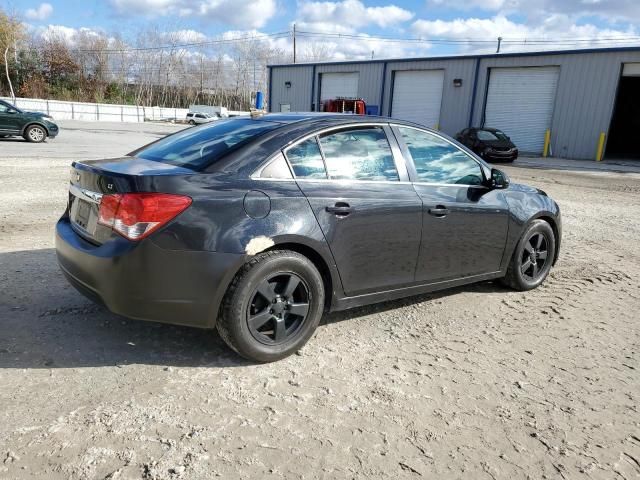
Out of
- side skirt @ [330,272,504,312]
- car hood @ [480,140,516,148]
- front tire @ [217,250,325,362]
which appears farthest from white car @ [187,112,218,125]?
front tire @ [217,250,325,362]

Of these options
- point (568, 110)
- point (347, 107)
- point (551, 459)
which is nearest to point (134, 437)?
point (551, 459)

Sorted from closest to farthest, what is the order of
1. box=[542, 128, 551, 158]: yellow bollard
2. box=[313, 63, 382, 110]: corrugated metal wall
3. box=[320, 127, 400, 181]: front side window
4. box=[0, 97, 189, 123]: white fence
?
1. box=[320, 127, 400, 181]: front side window
2. box=[542, 128, 551, 158]: yellow bollard
3. box=[313, 63, 382, 110]: corrugated metal wall
4. box=[0, 97, 189, 123]: white fence

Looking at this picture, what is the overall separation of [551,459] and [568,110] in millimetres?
27124

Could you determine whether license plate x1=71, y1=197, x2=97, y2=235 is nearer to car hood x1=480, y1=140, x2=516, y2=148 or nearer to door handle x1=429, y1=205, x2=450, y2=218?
door handle x1=429, y1=205, x2=450, y2=218

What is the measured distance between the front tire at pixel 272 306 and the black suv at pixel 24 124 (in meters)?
19.0

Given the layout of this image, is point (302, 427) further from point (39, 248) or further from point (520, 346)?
point (39, 248)

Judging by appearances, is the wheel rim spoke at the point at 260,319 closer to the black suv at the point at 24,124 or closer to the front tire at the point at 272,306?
the front tire at the point at 272,306

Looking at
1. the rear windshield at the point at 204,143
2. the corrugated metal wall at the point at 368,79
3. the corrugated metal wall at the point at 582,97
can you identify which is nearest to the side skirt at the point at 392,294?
the rear windshield at the point at 204,143

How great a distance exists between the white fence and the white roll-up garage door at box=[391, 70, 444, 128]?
3226cm

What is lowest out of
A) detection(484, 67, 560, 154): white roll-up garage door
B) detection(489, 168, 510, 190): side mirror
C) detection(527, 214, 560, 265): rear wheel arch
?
detection(527, 214, 560, 265): rear wheel arch

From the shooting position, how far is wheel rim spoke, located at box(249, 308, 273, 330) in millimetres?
3336

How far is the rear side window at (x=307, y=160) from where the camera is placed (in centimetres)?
355

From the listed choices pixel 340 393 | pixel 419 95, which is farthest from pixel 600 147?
pixel 340 393

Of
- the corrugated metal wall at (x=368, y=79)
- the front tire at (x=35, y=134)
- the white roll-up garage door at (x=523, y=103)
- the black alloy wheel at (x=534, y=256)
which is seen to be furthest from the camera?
the corrugated metal wall at (x=368, y=79)
